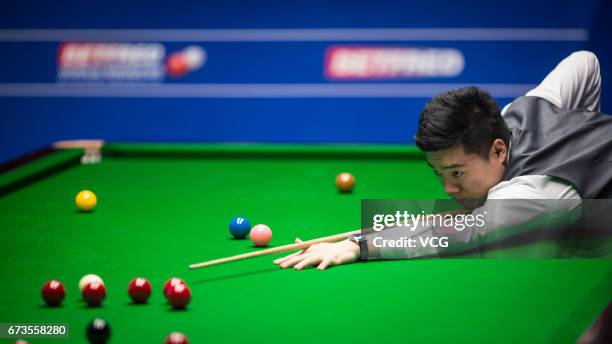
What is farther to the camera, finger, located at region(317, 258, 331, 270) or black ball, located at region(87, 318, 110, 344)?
finger, located at region(317, 258, 331, 270)

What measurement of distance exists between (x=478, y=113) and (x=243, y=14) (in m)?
4.36

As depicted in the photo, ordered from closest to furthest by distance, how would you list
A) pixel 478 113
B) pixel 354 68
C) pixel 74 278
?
pixel 74 278 < pixel 478 113 < pixel 354 68

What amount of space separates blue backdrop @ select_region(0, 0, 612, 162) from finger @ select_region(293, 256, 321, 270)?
4401 mm

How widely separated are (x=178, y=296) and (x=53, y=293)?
15.1 inches

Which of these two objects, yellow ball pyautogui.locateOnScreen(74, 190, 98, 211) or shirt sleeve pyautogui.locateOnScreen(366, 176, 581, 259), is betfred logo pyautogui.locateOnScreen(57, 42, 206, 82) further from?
shirt sleeve pyautogui.locateOnScreen(366, 176, 581, 259)

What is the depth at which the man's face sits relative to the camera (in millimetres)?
3385

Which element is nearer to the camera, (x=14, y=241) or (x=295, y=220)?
(x=14, y=241)

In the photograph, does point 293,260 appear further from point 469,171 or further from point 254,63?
point 254,63

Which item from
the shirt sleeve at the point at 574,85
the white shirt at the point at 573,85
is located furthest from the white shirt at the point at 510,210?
the shirt sleeve at the point at 574,85

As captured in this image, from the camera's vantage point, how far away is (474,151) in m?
3.40

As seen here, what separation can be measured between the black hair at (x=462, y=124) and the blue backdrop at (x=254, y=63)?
12.9 feet

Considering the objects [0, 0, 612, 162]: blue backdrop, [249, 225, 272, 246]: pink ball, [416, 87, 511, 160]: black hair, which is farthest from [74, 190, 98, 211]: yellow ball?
[0, 0, 612, 162]: blue backdrop

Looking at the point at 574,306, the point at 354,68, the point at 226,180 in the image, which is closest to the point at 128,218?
the point at 226,180

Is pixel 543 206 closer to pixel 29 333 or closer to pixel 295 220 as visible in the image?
pixel 295 220
